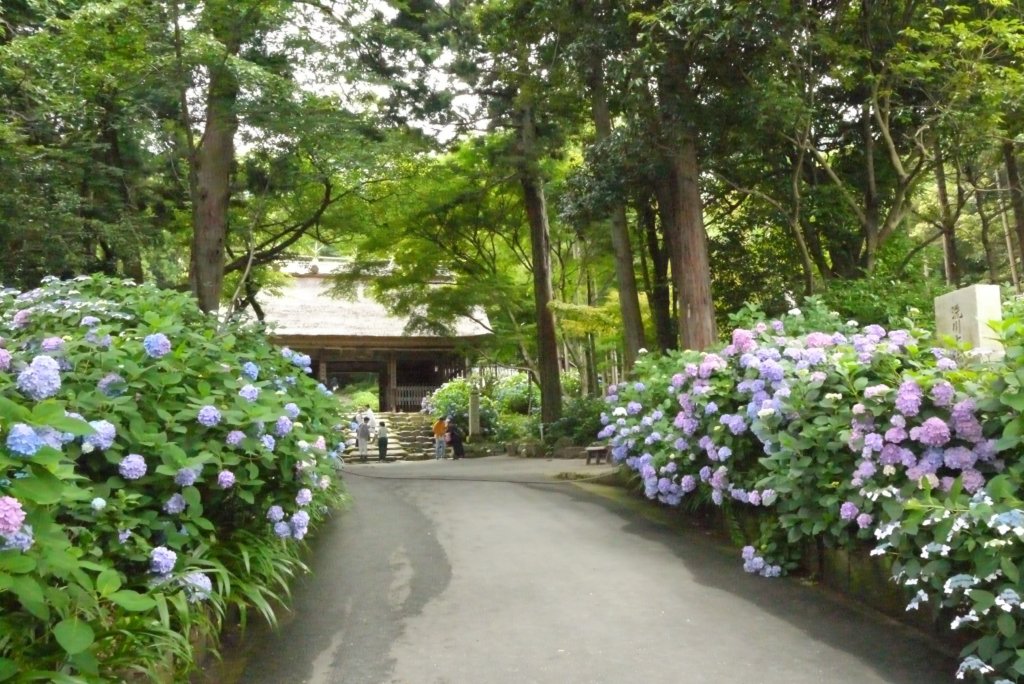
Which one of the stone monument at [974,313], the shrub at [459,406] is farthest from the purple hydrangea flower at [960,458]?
the shrub at [459,406]

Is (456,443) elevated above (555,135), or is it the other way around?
(555,135)

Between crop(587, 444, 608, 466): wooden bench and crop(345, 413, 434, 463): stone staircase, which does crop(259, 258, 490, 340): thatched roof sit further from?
crop(587, 444, 608, 466): wooden bench

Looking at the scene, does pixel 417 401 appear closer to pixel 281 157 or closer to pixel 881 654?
pixel 281 157

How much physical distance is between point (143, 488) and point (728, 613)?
3.54 metres

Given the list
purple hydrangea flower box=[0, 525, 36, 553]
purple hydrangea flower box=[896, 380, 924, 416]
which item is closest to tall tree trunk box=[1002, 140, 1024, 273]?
purple hydrangea flower box=[896, 380, 924, 416]

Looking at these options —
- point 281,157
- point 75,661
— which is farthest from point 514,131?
point 75,661

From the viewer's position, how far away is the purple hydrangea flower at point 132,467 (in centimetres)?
386

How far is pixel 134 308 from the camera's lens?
584 cm

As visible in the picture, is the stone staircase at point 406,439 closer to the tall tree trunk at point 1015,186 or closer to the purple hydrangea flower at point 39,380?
the tall tree trunk at point 1015,186

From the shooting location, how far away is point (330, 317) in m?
31.1

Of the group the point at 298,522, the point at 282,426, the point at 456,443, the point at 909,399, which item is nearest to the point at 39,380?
the point at 282,426

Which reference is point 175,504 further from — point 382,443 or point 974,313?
point 382,443

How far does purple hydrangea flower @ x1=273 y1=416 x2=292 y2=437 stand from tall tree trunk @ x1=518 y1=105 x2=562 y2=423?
1384 centimetres

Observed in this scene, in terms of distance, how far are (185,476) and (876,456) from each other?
3681mm
